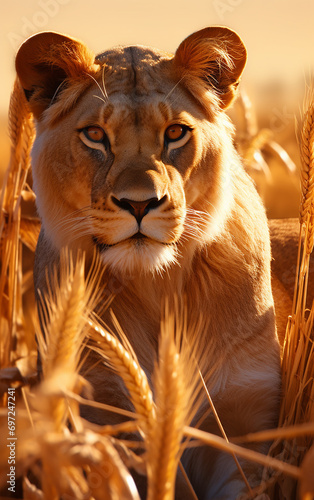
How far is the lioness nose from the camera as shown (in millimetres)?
2670

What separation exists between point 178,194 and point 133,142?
0.31 metres

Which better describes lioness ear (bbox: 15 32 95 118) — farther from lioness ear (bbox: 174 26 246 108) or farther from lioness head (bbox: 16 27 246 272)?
lioness ear (bbox: 174 26 246 108)

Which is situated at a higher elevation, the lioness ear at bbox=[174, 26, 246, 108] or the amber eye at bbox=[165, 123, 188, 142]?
the lioness ear at bbox=[174, 26, 246, 108]

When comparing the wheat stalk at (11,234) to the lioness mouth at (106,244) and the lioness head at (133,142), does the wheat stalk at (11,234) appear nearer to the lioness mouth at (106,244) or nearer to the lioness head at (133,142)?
the lioness head at (133,142)

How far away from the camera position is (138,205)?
8.75 ft

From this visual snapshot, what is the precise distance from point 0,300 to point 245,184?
5.22ft

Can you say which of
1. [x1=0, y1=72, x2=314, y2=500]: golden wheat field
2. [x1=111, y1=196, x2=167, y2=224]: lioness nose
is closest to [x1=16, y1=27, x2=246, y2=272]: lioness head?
[x1=111, y1=196, x2=167, y2=224]: lioness nose

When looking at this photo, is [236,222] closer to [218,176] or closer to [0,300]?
[218,176]

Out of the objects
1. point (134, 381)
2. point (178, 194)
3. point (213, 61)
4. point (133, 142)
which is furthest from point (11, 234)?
point (134, 381)

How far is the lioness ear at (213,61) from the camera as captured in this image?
3170 millimetres

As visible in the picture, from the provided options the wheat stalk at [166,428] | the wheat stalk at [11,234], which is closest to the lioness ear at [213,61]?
the wheat stalk at [11,234]

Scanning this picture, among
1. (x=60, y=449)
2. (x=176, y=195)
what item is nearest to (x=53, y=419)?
(x=60, y=449)

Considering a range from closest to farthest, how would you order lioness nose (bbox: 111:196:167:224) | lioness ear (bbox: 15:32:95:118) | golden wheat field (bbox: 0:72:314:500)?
1. golden wheat field (bbox: 0:72:314:500)
2. lioness nose (bbox: 111:196:167:224)
3. lioness ear (bbox: 15:32:95:118)

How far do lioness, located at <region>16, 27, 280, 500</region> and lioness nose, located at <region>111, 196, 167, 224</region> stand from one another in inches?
6.9
